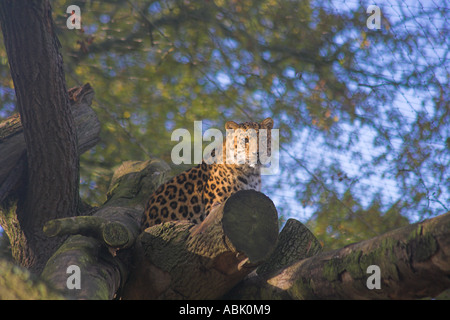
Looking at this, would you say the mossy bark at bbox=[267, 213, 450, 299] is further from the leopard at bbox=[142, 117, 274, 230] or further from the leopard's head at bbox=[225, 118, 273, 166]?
the leopard's head at bbox=[225, 118, 273, 166]

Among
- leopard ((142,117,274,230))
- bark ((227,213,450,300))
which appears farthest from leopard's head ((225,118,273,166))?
bark ((227,213,450,300))

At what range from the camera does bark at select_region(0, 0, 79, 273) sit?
3869 millimetres

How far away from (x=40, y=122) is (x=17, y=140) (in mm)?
609

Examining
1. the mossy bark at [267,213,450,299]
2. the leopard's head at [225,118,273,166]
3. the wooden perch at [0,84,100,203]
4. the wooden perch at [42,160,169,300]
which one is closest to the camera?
the mossy bark at [267,213,450,299]

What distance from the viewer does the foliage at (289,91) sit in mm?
6684

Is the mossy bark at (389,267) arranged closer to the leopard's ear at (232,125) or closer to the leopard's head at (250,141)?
the leopard's head at (250,141)

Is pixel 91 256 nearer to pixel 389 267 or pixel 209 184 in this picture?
pixel 209 184

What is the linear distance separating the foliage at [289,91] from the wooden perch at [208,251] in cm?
407

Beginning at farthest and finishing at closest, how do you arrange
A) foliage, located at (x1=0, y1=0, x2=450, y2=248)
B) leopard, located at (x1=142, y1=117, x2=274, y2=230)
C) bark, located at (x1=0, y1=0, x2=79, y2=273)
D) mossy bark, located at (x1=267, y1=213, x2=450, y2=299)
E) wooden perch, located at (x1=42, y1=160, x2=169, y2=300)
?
foliage, located at (x1=0, y1=0, x2=450, y2=248) → leopard, located at (x1=142, y1=117, x2=274, y2=230) → bark, located at (x1=0, y1=0, x2=79, y2=273) → wooden perch, located at (x1=42, y1=160, x2=169, y2=300) → mossy bark, located at (x1=267, y1=213, x2=450, y2=299)

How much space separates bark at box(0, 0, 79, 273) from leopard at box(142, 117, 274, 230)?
2.78ft

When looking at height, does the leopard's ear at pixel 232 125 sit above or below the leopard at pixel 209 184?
above

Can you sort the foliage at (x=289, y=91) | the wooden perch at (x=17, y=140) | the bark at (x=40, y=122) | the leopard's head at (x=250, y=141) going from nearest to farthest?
the bark at (x=40, y=122) < the wooden perch at (x=17, y=140) < the leopard's head at (x=250, y=141) < the foliage at (x=289, y=91)

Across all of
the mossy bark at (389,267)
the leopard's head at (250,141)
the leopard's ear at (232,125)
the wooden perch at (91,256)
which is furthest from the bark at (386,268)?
the leopard's ear at (232,125)

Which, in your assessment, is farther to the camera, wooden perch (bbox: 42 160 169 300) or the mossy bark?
wooden perch (bbox: 42 160 169 300)
